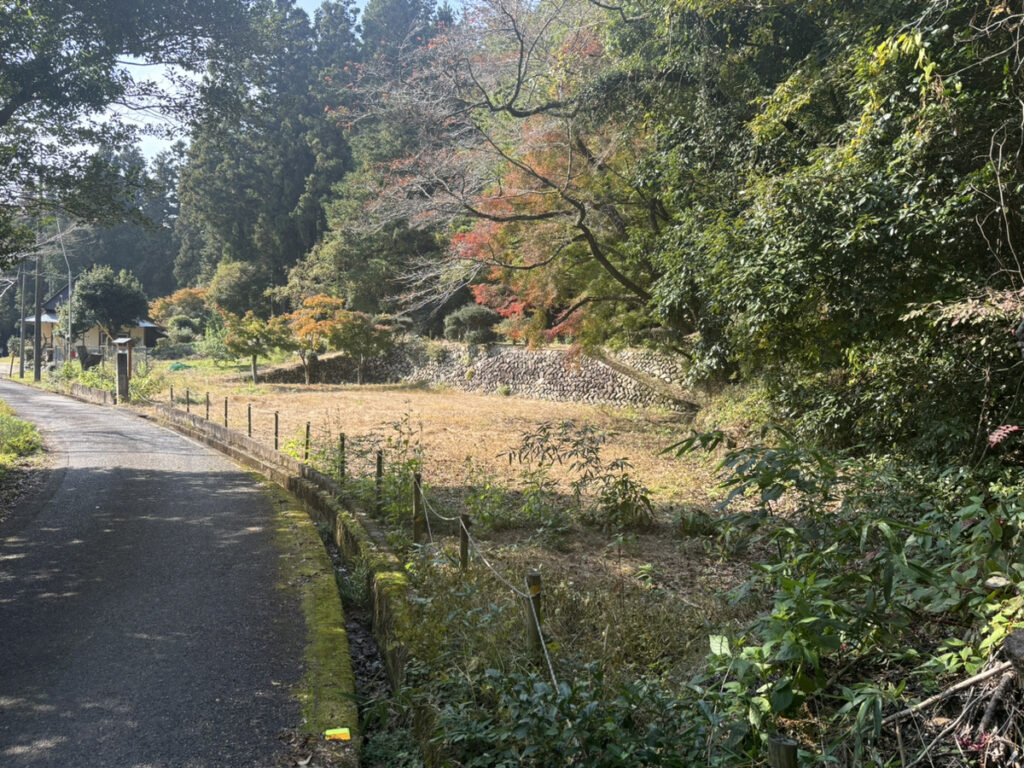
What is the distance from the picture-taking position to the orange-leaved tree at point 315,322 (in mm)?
28797

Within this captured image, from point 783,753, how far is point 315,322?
28.4m

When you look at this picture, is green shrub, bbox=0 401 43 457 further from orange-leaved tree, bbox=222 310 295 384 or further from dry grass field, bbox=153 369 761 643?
orange-leaved tree, bbox=222 310 295 384

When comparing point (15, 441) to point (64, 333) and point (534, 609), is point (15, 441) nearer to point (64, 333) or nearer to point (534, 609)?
point (534, 609)

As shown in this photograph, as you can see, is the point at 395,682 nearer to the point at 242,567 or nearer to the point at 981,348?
the point at 242,567

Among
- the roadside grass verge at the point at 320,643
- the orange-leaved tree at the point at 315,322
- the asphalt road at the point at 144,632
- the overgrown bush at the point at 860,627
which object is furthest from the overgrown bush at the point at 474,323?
the overgrown bush at the point at 860,627

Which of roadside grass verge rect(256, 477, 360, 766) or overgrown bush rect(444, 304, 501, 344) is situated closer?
roadside grass verge rect(256, 477, 360, 766)

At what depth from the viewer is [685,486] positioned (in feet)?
33.3

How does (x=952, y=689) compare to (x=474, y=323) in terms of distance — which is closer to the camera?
(x=952, y=689)

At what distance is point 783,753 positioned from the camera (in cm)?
188

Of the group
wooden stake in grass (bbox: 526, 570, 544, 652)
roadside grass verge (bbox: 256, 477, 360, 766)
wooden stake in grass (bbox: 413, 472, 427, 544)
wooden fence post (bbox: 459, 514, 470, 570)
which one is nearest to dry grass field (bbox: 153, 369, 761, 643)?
wooden fence post (bbox: 459, 514, 470, 570)

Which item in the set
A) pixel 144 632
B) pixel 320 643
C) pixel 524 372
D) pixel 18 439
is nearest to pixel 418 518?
pixel 320 643

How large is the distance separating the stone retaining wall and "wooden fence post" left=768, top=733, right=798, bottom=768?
51.6 ft

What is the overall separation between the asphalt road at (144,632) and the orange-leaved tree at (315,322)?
19.0m

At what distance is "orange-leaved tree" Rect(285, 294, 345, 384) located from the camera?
2880 centimetres
